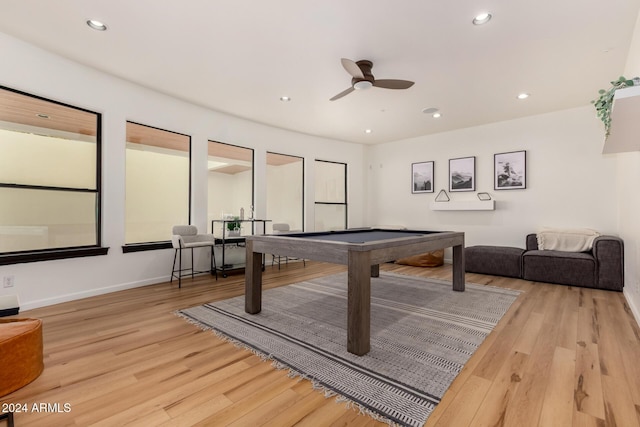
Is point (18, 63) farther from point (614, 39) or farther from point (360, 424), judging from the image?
point (614, 39)

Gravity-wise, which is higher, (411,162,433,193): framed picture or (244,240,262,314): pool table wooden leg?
(411,162,433,193): framed picture

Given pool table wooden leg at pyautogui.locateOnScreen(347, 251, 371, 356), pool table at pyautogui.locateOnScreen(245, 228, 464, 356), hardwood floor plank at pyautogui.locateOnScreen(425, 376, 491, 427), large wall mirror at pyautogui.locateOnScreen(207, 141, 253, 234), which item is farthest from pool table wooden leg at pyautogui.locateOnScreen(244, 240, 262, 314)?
large wall mirror at pyautogui.locateOnScreen(207, 141, 253, 234)

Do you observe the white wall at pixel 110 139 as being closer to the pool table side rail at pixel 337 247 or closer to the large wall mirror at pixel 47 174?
the large wall mirror at pixel 47 174

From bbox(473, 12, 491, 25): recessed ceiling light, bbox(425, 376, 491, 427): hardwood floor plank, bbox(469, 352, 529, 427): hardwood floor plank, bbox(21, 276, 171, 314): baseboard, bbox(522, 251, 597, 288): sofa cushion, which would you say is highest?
bbox(473, 12, 491, 25): recessed ceiling light

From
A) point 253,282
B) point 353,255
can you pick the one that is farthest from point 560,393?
point 253,282

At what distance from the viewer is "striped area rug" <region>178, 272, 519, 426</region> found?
5.82 ft

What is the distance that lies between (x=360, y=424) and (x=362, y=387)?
1.05ft

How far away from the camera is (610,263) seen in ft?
13.5

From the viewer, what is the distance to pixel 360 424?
1.50 m

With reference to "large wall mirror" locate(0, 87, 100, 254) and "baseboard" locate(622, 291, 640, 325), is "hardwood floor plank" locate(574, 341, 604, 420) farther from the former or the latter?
"large wall mirror" locate(0, 87, 100, 254)

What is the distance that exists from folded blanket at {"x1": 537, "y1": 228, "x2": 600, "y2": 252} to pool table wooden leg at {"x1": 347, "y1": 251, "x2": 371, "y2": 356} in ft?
14.0

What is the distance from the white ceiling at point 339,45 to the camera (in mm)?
2625

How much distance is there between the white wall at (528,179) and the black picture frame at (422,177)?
11 cm

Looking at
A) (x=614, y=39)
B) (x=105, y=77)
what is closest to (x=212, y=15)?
(x=105, y=77)
